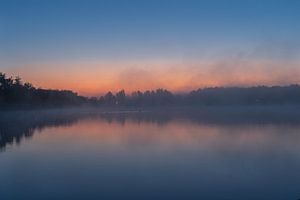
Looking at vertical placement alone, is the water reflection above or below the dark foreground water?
above

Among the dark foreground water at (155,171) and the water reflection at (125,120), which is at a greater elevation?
the water reflection at (125,120)

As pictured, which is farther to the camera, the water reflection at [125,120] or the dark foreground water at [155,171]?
the water reflection at [125,120]

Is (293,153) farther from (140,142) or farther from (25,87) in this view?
(25,87)

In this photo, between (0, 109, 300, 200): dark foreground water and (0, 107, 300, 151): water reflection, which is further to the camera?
(0, 107, 300, 151): water reflection

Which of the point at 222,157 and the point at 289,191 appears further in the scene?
the point at 222,157

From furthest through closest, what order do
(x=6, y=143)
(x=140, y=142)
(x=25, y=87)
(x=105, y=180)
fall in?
(x=25, y=87)
(x=6, y=143)
(x=140, y=142)
(x=105, y=180)

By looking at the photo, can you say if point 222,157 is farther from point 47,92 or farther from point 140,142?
point 47,92

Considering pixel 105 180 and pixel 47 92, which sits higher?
pixel 47 92

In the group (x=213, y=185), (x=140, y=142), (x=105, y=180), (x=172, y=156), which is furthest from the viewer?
(x=140, y=142)

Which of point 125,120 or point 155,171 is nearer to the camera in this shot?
point 155,171

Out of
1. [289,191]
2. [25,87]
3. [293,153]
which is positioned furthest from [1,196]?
[25,87]

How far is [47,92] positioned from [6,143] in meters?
71.5

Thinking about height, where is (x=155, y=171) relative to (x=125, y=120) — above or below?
below

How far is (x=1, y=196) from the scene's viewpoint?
419 inches
